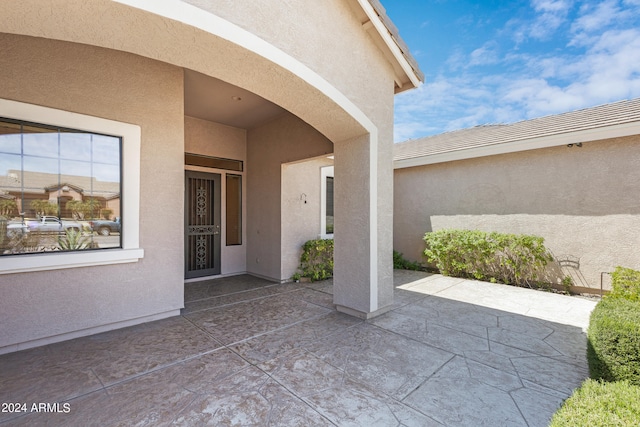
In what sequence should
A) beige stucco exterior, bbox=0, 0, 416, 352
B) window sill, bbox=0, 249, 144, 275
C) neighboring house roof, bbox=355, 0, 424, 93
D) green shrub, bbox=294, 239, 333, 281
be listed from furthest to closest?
green shrub, bbox=294, 239, 333, 281 < neighboring house roof, bbox=355, 0, 424, 93 < window sill, bbox=0, 249, 144, 275 < beige stucco exterior, bbox=0, 0, 416, 352

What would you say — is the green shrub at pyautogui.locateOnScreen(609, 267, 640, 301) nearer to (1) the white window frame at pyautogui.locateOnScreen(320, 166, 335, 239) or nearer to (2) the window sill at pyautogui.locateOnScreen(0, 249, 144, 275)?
(1) the white window frame at pyautogui.locateOnScreen(320, 166, 335, 239)

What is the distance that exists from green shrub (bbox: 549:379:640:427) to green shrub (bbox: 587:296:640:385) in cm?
49

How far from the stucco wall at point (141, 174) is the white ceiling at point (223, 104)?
657mm

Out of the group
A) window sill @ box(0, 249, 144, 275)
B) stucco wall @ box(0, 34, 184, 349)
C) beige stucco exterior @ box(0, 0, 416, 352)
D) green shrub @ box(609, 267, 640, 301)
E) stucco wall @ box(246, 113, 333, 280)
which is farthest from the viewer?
stucco wall @ box(246, 113, 333, 280)

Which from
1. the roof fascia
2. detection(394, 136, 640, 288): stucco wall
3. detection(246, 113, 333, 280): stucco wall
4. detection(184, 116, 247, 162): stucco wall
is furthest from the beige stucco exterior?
detection(394, 136, 640, 288): stucco wall

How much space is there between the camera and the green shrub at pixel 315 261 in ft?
27.1

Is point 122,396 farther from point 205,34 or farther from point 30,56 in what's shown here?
point 30,56

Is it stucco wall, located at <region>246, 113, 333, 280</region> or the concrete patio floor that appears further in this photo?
stucco wall, located at <region>246, 113, 333, 280</region>

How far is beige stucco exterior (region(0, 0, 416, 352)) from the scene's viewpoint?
276cm

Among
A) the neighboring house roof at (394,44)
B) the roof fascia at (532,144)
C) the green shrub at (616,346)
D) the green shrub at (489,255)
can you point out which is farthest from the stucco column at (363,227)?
the roof fascia at (532,144)

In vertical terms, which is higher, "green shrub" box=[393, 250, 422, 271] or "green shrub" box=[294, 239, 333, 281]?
"green shrub" box=[294, 239, 333, 281]

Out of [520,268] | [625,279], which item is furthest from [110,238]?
[625,279]

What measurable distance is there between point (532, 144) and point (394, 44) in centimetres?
530

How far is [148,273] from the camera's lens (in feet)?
16.0
